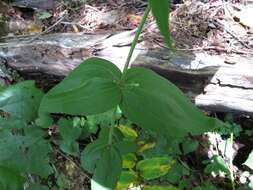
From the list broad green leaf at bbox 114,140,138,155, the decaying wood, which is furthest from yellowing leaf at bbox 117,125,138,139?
the decaying wood

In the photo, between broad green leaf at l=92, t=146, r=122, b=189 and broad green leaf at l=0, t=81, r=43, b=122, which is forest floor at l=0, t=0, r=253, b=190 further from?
broad green leaf at l=92, t=146, r=122, b=189

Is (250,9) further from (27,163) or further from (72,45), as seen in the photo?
(27,163)

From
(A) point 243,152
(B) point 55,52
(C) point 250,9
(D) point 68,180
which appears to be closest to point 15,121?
(D) point 68,180

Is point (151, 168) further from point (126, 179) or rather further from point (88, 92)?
point (88, 92)

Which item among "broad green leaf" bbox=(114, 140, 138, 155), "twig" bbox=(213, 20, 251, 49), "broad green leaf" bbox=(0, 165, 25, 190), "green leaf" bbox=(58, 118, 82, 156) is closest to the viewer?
"broad green leaf" bbox=(114, 140, 138, 155)

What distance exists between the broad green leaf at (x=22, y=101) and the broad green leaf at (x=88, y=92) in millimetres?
323

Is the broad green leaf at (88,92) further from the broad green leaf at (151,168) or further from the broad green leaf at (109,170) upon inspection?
the broad green leaf at (151,168)

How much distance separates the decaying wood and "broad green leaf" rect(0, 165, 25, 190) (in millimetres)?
652

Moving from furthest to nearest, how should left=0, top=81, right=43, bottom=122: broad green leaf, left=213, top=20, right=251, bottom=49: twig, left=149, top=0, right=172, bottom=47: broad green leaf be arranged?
left=213, top=20, right=251, bottom=49: twig → left=0, top=81, right=43, bottom=122: broad green leaf → left=149, top=0, right=172, bottom=47: broad green leaf

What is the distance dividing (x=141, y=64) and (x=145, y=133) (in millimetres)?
265

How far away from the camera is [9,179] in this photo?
1169 millimetres

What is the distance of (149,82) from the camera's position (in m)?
0.98

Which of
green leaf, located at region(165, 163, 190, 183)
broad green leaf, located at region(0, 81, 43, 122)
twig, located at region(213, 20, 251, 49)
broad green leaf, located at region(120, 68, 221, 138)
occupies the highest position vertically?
broad green leaf, located at region(120, 68, 221, 138)

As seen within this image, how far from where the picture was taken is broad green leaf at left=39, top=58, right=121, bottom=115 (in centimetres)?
88
